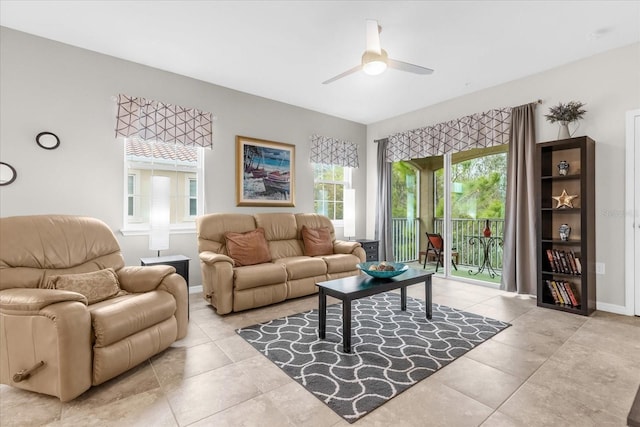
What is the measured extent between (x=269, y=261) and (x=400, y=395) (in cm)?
234

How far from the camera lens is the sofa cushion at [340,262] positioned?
399 cm

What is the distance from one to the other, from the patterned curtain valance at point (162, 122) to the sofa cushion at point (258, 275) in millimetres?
1813

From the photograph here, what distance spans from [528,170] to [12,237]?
5086mm

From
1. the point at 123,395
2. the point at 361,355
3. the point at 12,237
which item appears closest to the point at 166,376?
the point at 123,395

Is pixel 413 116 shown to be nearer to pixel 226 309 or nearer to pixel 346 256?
pixel 346 256

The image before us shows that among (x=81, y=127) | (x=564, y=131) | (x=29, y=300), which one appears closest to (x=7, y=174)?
(x=81, y=127)

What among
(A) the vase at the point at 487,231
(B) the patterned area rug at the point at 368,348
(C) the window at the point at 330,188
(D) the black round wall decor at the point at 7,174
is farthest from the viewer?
(C) the window at the point at 330,188

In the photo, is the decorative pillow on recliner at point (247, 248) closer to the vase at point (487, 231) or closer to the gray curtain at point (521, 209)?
the gray curtain at point (521, 209)

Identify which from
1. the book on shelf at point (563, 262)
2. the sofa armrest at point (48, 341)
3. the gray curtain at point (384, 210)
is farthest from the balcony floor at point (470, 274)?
the sofa armrest at point (48, 341)

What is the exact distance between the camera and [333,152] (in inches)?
214

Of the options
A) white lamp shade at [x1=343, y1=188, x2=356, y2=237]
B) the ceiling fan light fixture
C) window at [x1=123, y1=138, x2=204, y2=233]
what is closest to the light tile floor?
window at [x1=123, y1=138, x2=204, y2=233]

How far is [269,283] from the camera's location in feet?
11.1

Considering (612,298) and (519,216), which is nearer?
(612,298)

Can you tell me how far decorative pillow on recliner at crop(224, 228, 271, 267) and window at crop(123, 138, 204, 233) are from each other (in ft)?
2.44
